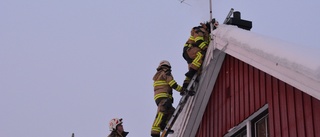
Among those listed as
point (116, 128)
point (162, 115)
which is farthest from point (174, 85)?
point (116, 128)

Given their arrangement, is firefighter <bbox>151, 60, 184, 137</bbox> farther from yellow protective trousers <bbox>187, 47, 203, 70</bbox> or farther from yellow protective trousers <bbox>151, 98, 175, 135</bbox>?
yellow protective trousers <bbox>187, 47, 203, 70</bbox>

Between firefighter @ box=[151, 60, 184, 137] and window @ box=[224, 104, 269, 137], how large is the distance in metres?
2.41

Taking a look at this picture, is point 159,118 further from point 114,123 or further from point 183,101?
point 114,123

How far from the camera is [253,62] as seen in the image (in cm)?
764

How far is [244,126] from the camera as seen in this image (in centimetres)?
842

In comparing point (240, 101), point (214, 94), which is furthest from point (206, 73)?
point (240, 101)

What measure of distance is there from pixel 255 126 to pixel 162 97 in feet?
10.1

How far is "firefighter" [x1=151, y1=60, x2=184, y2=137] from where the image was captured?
10805 millimetres

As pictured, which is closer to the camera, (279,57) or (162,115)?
(279,57)

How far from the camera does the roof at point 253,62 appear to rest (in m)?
6.04

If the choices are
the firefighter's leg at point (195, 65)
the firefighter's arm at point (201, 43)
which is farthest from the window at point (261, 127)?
the firefighter's arm at point (201, 43)

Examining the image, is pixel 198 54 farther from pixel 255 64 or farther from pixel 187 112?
pixel 255 64

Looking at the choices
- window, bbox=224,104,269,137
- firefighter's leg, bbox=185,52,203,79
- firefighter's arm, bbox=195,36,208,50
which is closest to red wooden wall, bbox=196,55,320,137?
window, bbox=224,104,269,137

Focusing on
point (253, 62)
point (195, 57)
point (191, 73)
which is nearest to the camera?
point (253, 62)
